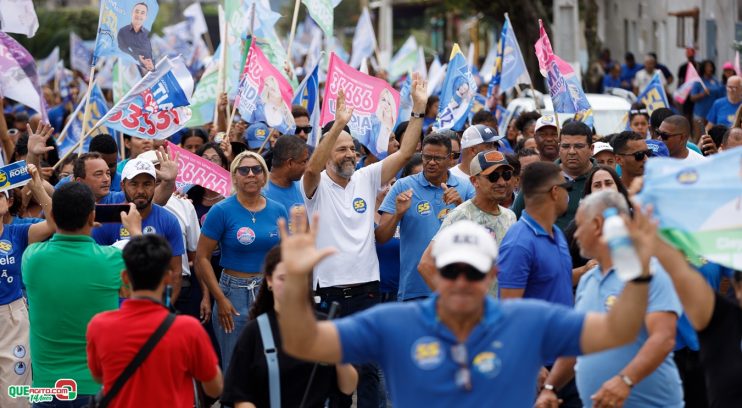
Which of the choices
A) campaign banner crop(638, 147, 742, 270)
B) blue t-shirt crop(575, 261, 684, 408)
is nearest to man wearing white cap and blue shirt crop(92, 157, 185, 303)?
blue t-shirt crop(575, 261, 684, 408)

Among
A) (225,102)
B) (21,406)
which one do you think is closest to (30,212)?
(21,406)

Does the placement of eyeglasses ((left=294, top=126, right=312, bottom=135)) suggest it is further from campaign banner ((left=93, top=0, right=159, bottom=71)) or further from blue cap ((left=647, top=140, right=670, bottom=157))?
blue cap ((left=647, top=140, right=670, bottom=157))

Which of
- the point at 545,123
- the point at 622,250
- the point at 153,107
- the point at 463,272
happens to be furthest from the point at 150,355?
the point at 545,123

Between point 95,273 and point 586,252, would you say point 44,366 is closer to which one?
point 95,273

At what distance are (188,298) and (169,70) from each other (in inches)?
97.3

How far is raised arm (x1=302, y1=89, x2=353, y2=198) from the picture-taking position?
26.7ft

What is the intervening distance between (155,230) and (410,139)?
178 cm

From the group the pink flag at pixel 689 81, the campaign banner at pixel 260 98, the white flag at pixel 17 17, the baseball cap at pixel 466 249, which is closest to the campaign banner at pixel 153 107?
the campaign banner at pixel 260 98

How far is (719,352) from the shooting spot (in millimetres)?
5199

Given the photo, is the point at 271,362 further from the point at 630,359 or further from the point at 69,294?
the point at 630,359

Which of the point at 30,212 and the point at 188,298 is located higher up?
the point at 30,212

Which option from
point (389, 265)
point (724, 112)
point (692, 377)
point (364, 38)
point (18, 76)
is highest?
point (18, 76)

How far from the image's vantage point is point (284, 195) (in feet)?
30.0

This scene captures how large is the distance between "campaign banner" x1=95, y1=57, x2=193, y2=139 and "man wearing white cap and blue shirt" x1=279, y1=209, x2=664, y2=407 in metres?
6.41
